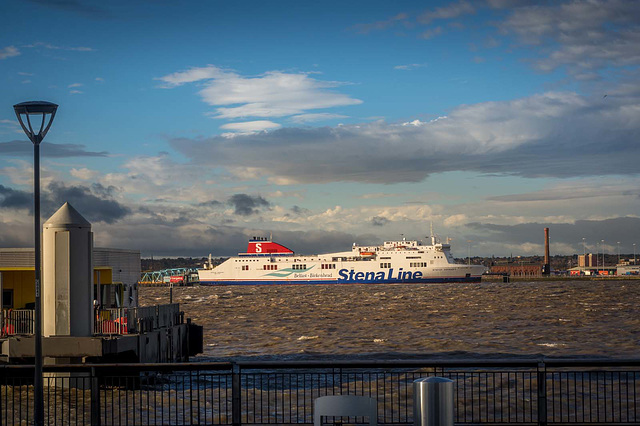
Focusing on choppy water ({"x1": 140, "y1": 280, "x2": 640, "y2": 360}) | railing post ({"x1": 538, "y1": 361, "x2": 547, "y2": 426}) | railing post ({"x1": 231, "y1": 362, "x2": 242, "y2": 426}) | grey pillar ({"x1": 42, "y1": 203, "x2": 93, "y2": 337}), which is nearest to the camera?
railing post ({"x1": 538, "y1": 361, "x2": 547, "y2": 426})

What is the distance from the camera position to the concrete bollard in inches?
321

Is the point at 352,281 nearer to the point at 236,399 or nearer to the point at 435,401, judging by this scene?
the point at 236,399

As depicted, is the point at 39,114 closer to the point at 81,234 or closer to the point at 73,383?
the point at 81,234

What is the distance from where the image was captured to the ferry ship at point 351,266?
162875mm

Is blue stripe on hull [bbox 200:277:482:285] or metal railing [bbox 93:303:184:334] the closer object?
metal railing [bbox 93:303:184:334]

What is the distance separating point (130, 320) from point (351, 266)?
143m

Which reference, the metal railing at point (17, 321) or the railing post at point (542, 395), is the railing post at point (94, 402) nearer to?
the railing post at point (542, 395)

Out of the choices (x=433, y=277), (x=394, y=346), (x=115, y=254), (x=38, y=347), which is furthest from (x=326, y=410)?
(x=433, y=277)

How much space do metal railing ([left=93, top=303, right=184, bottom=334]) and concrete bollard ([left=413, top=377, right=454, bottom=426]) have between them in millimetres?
18832

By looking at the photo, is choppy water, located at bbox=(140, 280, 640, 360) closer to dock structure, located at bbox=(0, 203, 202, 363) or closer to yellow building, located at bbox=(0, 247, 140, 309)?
yellow building, located at bbox=(0, 247, 140, 309)

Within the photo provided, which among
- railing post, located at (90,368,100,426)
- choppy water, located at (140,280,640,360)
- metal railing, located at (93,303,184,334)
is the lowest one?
choppy water, located at (140,280,640,360)

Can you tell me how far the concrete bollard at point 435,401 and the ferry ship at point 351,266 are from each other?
155054 millimetres

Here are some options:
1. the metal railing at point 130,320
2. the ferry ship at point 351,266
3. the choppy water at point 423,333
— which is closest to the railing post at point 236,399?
the metal railing at point 130,320

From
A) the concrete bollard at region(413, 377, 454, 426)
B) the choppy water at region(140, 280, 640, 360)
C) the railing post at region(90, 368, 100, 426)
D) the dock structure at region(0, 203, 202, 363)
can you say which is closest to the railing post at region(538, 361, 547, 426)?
the concrete bollard at region(413, 377, 454, 426)
